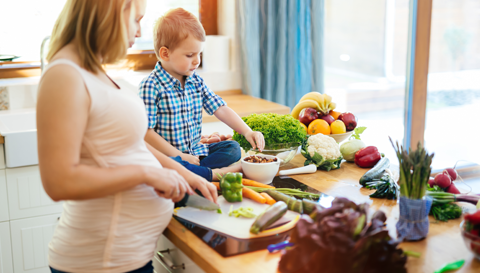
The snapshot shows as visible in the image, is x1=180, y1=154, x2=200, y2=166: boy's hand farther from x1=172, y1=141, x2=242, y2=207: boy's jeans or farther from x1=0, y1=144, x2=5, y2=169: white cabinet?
x1=0, y1=144, x2=5, y2=169: white cabinet

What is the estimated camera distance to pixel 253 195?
4.29ft

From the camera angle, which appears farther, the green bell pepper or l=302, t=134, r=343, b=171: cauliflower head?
l=302, t=134, r=343, b=171: cauliflower head

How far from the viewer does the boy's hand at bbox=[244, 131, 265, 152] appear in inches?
63.4

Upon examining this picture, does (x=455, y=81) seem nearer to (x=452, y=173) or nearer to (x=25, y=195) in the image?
(x=452, y=173)

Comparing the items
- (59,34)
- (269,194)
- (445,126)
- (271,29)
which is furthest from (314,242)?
(445,126)

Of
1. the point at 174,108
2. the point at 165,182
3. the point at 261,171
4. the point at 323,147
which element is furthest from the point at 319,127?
the point at 165,182

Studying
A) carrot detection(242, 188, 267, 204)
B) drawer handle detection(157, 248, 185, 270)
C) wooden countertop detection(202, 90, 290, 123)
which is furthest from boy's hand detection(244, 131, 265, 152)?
wooden countertop detection(202, 90, 290, 123)

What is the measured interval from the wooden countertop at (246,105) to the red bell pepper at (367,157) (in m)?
1.00

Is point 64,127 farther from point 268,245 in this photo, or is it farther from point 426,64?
point 426,64

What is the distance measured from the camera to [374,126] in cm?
603

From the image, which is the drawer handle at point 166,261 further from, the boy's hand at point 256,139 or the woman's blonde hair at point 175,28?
the woman's blonde hair at point 175,28

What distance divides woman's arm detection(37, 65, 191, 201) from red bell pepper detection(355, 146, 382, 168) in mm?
1000

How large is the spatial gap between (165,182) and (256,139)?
656 mm

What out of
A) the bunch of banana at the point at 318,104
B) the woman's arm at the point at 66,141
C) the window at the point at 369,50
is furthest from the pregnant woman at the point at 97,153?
the window at the point at 369,50
